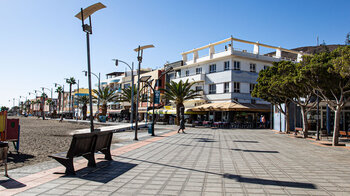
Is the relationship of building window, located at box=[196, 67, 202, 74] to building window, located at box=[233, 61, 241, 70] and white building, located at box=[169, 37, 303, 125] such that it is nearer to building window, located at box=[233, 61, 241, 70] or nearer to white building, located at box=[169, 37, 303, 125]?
white building, located at box=[169, 37, 303, 125]

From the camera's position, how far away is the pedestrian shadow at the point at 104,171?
5.79 meters

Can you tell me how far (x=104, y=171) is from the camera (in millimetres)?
6504

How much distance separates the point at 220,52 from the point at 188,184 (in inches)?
1448

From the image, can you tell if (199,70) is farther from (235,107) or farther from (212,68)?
(235,107)

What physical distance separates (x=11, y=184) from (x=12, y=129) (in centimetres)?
502

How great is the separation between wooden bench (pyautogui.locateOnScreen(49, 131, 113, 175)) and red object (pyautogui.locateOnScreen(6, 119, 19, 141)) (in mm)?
3322

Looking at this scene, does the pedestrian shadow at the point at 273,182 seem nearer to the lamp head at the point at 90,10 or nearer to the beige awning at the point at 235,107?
the lamp head at the point at 90,10

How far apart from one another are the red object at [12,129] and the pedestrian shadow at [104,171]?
389cm

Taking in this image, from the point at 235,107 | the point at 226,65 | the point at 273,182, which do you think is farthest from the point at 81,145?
the point at 226,65

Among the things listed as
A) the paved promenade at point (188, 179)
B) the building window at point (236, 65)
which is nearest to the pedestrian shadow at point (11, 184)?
the paved promenade at point (188, 179)

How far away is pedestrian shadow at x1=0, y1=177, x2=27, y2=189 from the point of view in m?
4.93

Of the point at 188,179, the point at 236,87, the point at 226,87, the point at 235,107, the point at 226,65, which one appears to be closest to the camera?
the point at 188,179

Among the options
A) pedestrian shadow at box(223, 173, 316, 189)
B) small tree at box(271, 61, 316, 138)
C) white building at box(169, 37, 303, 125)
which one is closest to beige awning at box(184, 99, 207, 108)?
white building at box(169, 37, 303, 125)

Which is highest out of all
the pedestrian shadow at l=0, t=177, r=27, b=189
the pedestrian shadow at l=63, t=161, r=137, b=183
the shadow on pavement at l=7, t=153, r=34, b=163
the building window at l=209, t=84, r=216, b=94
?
the building window at l=209, t=84, r=216, b=94
